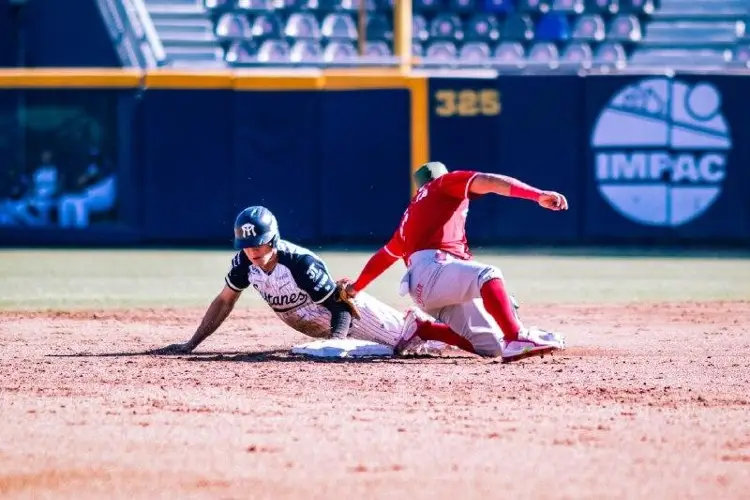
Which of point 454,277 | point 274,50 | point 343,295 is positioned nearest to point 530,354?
point 454,277

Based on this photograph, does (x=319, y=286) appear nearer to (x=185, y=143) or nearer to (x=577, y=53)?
(x=185, y=143)

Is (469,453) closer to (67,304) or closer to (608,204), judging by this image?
(67,304)

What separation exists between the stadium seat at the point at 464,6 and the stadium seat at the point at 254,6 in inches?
105

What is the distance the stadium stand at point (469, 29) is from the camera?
19375mm

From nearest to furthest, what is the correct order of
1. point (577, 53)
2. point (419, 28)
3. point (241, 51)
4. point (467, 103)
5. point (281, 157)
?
point (281, 157) → point (467, 103) → point (241, 51) → point (577, 53) → point (419, 28)

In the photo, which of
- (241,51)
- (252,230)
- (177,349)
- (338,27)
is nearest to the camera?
(252,230)

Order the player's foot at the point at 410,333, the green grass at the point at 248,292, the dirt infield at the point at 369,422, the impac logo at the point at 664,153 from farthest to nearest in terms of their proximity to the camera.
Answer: the impac logo at the point at 664,153
the green grass at the point at 248,292
the player's foot at the point at 410,333
the dirt infield at the point at 369,422

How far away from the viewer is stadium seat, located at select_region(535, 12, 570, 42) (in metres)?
19.7

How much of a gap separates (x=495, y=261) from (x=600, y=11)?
6.87m

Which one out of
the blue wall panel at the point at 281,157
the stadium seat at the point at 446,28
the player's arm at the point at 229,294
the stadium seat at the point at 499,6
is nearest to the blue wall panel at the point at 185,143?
the blue wall panel at the point at 281,157

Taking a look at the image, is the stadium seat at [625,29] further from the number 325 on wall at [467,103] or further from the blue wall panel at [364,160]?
the blue wall panel at [364,160]

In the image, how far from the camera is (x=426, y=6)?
2014 centimetres

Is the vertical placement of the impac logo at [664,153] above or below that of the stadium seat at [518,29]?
below

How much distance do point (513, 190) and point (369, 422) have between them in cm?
182
